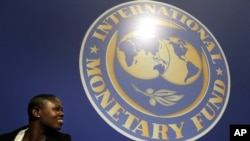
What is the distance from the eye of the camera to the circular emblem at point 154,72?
2.12m

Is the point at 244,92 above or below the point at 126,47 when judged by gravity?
below

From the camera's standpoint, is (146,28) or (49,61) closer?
(49,61)

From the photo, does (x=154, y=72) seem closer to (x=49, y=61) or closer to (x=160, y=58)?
(x=160, y=58)

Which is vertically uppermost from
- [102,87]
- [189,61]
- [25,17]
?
[25,17]

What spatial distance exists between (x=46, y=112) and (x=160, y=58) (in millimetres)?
892

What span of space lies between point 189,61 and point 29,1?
1080 mm

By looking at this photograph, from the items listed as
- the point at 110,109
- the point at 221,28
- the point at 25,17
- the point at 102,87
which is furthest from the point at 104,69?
the point at 221,28

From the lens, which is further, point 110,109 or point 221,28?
point 221,28

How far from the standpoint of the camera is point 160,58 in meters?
2.24

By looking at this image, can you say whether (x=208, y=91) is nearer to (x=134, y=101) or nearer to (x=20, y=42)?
(x=134, y=101)

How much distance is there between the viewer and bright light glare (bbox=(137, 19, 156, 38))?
2250 millimetres

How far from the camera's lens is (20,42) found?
6.65 feet

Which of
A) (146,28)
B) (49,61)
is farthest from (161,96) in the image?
(49,61)

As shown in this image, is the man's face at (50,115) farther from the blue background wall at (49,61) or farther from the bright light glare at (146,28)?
the bright light glare at (146,28)
